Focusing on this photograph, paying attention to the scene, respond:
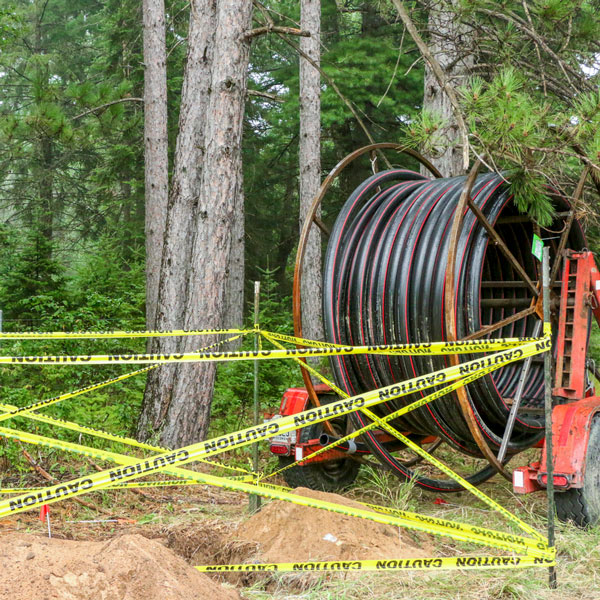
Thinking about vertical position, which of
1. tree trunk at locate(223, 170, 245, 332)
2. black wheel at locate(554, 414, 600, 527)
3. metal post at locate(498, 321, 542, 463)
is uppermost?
tree trunk at locate(223, 170, 245, 332)

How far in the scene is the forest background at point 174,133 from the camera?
5.48 metres

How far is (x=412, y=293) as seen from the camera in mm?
5160

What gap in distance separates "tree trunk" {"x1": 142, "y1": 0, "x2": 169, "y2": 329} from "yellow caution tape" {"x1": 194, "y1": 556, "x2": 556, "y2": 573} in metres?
7.82

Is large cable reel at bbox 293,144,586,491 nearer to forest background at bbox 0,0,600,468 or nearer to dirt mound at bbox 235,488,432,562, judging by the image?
forest background at bbox 0,0,600,468

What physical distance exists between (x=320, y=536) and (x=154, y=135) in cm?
872

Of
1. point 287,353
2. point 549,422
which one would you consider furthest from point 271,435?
point 549,422

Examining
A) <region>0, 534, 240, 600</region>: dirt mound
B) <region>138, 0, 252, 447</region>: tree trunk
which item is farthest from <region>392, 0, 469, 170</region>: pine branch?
<region>0, 534, 240, 600</region>: dirt mound

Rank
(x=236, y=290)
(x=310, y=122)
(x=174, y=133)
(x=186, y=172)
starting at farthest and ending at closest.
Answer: (x=174, y=133) → (x=236, y=290) → (x=310, y=122) → (x=186, y=172)

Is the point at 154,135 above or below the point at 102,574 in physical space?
above

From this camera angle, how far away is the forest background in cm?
548

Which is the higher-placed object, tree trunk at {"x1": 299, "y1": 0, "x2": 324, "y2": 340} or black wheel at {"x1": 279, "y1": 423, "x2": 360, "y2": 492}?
tree trunk at {"x1": 299, "y1": 0, "x2": 324, "y2": 340}

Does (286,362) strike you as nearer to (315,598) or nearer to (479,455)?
(479,455)

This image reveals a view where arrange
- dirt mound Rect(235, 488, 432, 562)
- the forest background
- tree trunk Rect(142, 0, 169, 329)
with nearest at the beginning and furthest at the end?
dirt mound Rect(235, 488, 432, 562) < the forest background < tree trunk Rect(142, 0, 169, 329)

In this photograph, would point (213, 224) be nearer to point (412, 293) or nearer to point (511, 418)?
point (412, 293)
